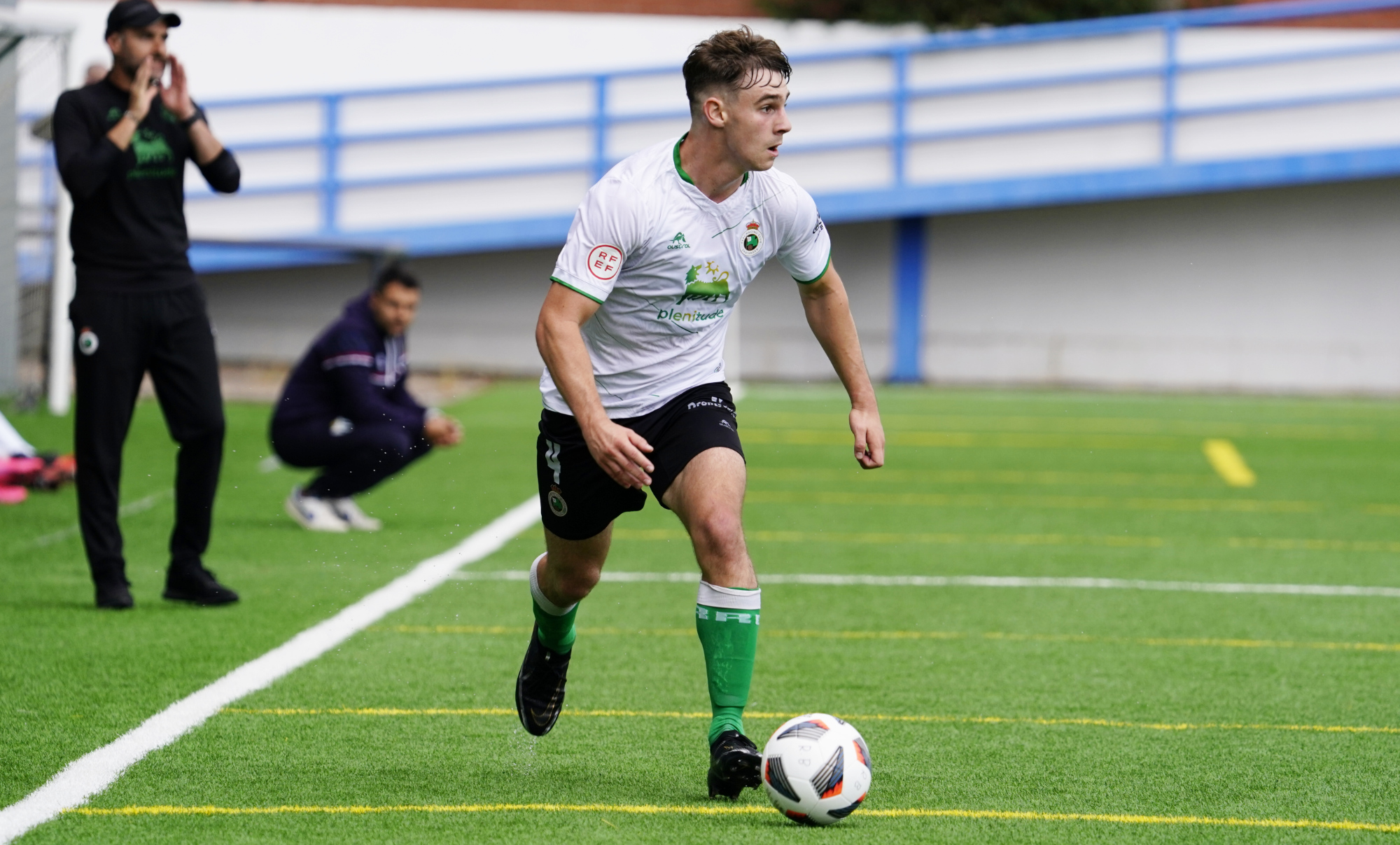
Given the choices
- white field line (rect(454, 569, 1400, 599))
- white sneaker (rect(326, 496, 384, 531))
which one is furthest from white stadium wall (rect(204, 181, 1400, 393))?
white field line (rect(454, 569, 1400, 599))

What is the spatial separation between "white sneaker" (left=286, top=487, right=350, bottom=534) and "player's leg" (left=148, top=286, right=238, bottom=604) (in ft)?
7.30

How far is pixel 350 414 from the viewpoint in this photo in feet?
29.8

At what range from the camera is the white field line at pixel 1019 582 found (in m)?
7.57

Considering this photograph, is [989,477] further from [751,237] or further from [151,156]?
[751,237]

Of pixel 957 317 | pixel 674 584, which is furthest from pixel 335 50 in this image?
pixel 674 584

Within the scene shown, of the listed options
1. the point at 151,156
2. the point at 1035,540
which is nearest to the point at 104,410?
the point at 151,156

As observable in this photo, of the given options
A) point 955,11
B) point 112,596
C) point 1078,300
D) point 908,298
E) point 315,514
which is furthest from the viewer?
point 908,298

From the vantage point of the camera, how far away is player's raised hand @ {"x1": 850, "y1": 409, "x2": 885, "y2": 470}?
14.9ft

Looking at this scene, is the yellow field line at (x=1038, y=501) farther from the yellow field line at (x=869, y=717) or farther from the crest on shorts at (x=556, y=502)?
the crest on shorts at (x=556, y=502)

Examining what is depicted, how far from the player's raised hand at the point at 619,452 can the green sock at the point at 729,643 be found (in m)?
0.35

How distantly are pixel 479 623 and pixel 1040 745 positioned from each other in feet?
8.53

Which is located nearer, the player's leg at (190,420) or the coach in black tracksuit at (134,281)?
the coach in black tracksuit at (134,281)

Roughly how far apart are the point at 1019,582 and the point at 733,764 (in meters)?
4.01

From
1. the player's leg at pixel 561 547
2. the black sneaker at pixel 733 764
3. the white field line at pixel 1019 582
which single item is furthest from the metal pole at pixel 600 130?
the black sneaker at pixel 733 764
